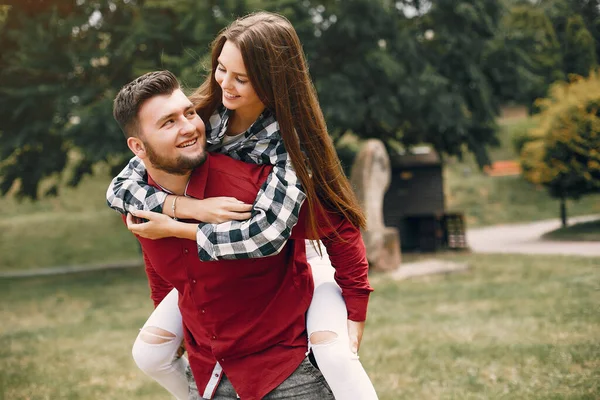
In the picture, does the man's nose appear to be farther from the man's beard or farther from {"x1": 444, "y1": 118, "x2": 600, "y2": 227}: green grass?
{"x1": 444, "y1": 118, "x2": 600, "y2": 227}: green grass

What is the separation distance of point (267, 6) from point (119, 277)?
254 inches

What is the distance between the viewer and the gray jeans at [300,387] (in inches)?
102

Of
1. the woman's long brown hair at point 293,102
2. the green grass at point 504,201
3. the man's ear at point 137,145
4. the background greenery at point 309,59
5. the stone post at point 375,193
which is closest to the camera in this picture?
the woman's long brown hair at point 293,102

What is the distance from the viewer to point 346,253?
2596mm

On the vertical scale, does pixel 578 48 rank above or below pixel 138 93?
below

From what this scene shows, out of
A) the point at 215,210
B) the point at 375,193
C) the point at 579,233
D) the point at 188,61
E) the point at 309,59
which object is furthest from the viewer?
the point at 579,233

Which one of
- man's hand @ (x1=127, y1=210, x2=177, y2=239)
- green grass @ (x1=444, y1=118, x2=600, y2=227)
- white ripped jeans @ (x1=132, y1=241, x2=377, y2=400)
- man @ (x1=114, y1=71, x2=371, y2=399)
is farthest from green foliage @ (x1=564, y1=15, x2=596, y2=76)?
man's hand @ (x1=127, y1=210, x2=177, y2=239)

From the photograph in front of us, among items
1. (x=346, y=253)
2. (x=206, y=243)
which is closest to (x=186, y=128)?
(x=206, y=243)

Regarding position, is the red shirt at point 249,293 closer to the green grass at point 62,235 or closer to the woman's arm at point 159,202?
the woman's arm at point 159,202

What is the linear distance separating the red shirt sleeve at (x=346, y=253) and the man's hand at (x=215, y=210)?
0.76 feet

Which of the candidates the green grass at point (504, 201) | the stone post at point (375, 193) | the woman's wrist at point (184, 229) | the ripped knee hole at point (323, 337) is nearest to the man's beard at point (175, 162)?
the woman's wrist at point (184, 229)

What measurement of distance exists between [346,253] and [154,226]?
2.40 ft

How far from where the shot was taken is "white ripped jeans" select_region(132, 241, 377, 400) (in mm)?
2520

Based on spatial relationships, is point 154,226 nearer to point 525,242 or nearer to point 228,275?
point 228,275
